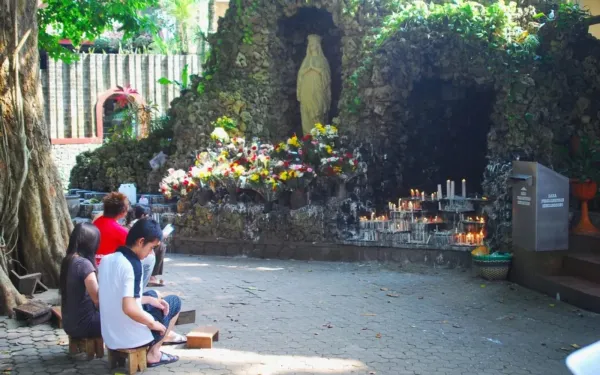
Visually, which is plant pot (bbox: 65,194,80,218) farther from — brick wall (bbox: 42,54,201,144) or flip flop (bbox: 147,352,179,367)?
brick wall (bbox: 42,54,201,144)

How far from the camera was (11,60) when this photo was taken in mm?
8031

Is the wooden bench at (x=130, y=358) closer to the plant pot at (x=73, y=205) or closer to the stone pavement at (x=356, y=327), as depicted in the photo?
the stone pavement at (x=356, y=327)

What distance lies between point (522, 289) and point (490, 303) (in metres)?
0.92

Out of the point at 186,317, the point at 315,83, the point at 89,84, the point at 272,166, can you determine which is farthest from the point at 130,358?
the point at 89,84

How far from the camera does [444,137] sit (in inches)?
532

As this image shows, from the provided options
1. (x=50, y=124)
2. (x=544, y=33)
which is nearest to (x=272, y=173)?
(x=544, y=33)

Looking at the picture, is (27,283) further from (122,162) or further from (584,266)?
(122,162)

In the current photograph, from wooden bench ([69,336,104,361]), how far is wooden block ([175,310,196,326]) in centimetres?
136

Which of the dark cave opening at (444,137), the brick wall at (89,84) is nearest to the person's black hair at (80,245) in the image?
the dark cave opening at (444,137)

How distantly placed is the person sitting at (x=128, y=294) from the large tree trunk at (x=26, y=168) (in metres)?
2.48

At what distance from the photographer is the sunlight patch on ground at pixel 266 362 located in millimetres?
5930

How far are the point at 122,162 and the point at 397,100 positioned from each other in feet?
23.8

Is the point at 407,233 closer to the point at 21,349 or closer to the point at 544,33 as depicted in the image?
the point at 544,33

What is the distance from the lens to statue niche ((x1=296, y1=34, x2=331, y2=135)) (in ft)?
47.0
